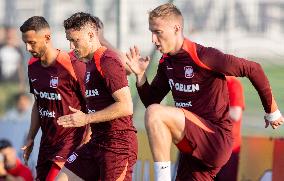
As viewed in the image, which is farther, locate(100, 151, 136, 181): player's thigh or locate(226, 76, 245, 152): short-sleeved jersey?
locate(226, 76, 245, 152): short-sleeved jersey

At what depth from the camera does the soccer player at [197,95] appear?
9531mm

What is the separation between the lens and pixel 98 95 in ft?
33.2

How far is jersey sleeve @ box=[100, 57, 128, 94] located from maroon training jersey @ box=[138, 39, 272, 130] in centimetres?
40

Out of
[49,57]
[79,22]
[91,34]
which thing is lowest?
[49,57]

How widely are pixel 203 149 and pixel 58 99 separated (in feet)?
6.66

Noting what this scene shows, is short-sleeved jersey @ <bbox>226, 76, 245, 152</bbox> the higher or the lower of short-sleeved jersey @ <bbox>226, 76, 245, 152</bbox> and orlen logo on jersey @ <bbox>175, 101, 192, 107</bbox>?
the lower

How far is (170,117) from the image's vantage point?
930cm

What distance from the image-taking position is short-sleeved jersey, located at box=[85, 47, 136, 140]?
9945mm

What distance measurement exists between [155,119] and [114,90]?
84 centimetres

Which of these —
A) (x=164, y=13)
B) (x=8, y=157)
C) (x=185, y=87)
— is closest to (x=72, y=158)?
(x=185, y=87)

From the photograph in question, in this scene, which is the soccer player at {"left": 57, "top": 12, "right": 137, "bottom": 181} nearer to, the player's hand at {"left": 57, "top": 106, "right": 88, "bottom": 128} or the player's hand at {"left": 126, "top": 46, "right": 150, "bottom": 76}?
the player's hand at {"left": 126, "top": 46, "right": 150, "bottom": 76}

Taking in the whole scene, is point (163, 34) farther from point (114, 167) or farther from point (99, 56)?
point (114, 167)

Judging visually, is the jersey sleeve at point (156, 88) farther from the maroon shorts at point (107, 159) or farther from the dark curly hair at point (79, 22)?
the dark curly hair at point (79, 22)

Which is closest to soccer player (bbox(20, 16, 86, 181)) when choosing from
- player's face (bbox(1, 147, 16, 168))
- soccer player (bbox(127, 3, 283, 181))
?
soccer player (bbox(127, 3, 283, 181))
